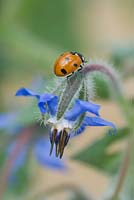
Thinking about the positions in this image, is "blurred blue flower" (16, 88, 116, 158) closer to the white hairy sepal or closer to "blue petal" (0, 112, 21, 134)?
the white hairy sepal

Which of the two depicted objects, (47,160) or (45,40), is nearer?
(47,160)

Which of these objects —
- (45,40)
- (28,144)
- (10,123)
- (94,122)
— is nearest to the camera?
(94,122)

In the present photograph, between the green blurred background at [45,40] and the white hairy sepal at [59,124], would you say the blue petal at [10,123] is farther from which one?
the white hairy sepal at [59,124]

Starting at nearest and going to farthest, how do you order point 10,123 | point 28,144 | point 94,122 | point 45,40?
1. point 94,122
2. point 10,123
3. point 28,144
4. point 45,40

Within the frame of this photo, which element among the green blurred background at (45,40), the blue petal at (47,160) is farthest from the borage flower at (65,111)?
the blue petal at (47,160)

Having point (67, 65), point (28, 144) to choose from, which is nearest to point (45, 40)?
point (28, 144)

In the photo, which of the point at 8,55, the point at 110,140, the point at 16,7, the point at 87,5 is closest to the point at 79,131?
the point at 110,140

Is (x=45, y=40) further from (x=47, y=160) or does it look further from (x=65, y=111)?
(x=65, y=111)
